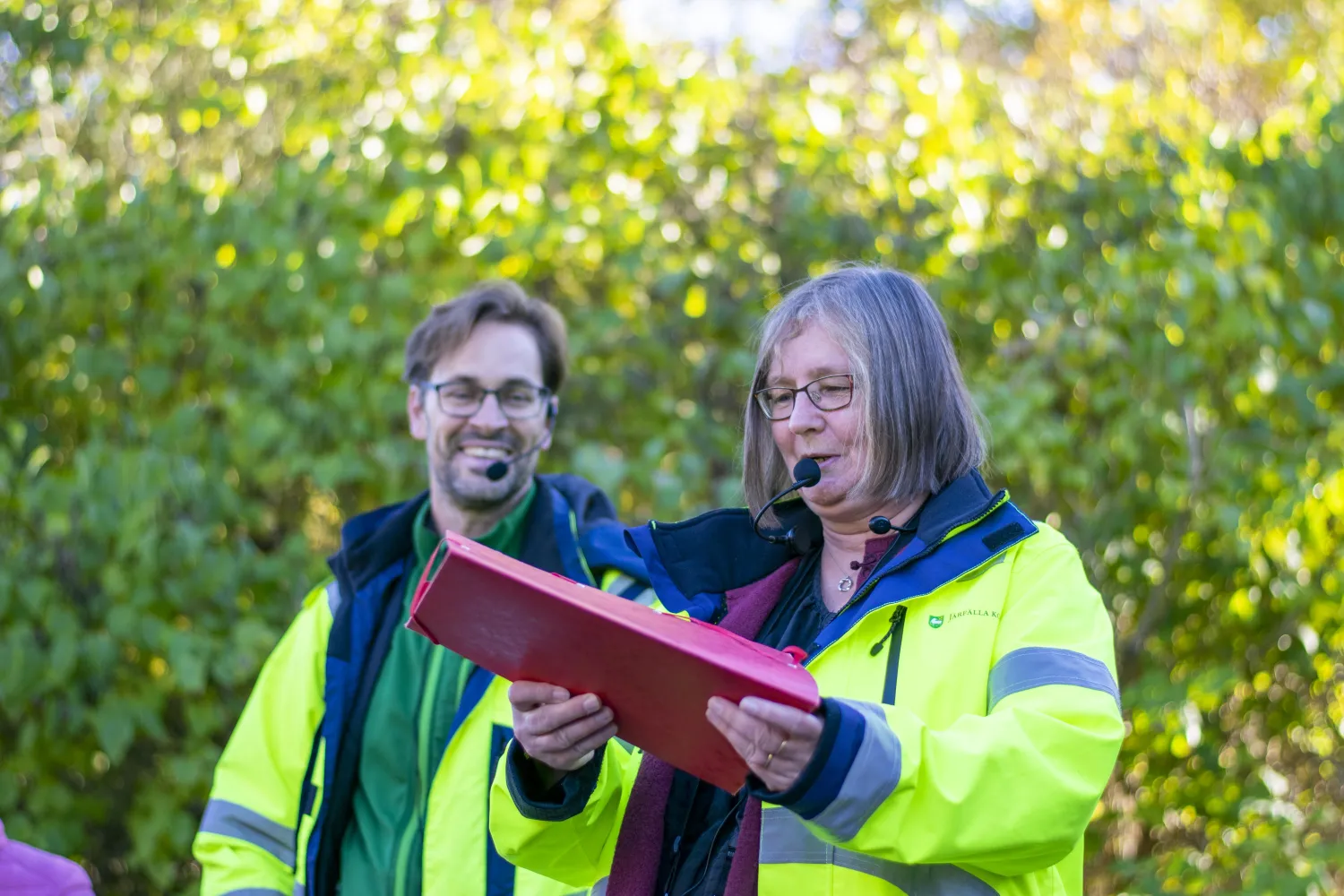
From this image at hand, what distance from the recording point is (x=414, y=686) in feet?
8.82

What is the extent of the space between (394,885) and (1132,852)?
2752 millimetres

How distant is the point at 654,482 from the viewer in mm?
3814

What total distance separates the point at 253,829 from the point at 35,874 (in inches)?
23.1

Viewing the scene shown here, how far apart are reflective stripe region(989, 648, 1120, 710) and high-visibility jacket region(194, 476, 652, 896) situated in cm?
106

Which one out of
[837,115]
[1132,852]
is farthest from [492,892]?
[837,115]

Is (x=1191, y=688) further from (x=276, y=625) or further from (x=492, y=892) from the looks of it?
(x=276, y=625)

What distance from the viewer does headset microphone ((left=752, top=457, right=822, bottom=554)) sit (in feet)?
6.01

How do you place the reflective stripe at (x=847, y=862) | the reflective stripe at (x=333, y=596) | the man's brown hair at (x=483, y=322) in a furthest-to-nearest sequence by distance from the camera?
1. the man's brown hair at (x=483, y=322)
2. the reflective stripe at (x=333, y=596)
3. the reflective stripe at (x=847, y=862)

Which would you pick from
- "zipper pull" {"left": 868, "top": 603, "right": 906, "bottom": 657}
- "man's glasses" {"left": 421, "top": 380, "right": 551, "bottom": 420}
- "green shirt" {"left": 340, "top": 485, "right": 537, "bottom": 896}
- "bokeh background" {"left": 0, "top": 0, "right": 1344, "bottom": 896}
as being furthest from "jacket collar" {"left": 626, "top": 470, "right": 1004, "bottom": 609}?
"bokeh background" {"left": 0, "top": 0, "right": 1344, "bottom": 896}

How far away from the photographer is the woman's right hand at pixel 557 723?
1.63 m

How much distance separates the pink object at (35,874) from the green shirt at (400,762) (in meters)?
0.59

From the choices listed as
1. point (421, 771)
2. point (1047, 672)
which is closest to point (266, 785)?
point (421, 771)

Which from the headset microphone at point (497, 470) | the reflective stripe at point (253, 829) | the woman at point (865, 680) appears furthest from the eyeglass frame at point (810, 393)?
the reflective stripe at point (253, 829)

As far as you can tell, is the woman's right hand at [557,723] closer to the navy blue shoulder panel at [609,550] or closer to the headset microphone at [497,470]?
the navy blue shoulder panel at [609,550]
